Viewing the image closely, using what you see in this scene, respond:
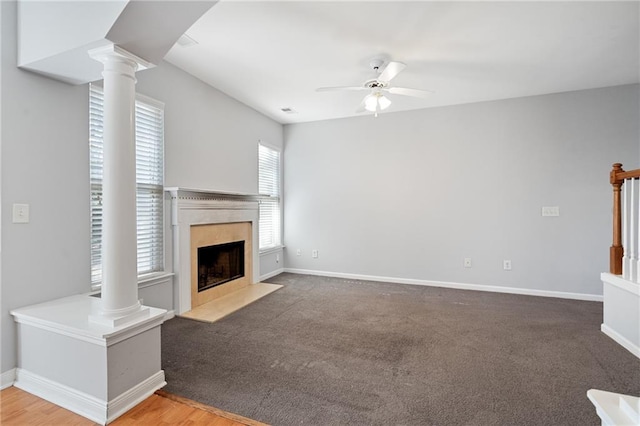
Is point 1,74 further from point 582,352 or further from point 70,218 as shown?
point 582,352

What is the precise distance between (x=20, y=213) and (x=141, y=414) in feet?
5.17

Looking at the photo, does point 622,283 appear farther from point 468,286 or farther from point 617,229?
point 468,286

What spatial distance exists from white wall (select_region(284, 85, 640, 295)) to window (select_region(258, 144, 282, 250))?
8.1 inches

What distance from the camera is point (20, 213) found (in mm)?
2045

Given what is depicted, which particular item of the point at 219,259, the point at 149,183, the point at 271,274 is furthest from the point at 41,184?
the point at 271,274

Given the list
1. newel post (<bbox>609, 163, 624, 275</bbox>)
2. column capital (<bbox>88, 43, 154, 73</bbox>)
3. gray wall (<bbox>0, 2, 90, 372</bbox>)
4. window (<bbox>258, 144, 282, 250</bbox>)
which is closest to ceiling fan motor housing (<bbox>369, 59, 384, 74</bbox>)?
column capital (<bbox>88, 43, 154, 73</bbox>)

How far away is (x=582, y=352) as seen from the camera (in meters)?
2.50

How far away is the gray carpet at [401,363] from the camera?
5.84 feet

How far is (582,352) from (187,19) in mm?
3853

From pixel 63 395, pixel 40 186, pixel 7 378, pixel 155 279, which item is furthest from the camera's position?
pixel 155 279

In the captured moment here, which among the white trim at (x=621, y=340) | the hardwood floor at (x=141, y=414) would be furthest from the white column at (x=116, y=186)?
the white trim at (x=621, y=340)

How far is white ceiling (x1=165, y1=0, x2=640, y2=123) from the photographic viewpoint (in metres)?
2.36

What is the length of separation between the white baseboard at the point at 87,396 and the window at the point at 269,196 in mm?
3237

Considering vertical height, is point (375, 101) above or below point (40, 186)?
above
